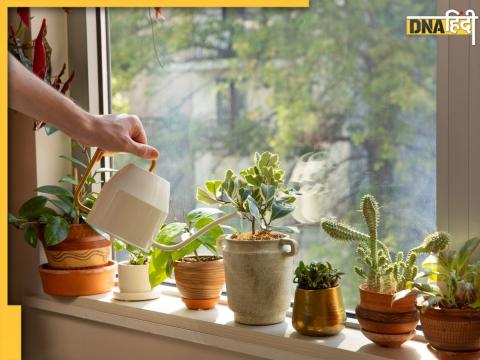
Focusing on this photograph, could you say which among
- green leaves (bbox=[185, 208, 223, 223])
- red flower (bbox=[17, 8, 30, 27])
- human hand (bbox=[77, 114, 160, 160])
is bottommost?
green leaves (bbox=[185, 208, 223, 223])

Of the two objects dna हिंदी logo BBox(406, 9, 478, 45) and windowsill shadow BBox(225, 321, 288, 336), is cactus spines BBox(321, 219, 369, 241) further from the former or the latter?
dna हिंदी logo BBox(406, 9, 478, 45)

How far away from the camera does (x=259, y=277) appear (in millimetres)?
1531

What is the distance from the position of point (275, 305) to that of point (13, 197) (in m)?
0.93

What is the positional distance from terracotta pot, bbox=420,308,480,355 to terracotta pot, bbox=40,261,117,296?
97 centimetres

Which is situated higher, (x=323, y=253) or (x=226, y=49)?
(x=226, y=49)

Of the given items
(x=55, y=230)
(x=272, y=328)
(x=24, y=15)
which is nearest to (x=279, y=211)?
(x=272, y=328)

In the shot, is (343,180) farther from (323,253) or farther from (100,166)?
(100,166)

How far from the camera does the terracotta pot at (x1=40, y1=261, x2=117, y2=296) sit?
6.22 ft

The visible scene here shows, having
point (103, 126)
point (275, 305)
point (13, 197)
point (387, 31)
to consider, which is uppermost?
point (387, 31)

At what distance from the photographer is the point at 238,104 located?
1.80m

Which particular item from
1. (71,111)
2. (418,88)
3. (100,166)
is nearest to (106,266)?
(100,166)

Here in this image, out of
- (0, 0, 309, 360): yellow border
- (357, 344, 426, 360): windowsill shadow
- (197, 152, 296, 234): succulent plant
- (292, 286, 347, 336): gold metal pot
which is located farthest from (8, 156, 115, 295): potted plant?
(357, 344, 426, 360): windowsill shadow

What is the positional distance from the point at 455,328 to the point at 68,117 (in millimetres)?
796

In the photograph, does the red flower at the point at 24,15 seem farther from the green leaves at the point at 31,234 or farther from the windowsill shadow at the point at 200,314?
the windowsill shadow at the point at 200,314
